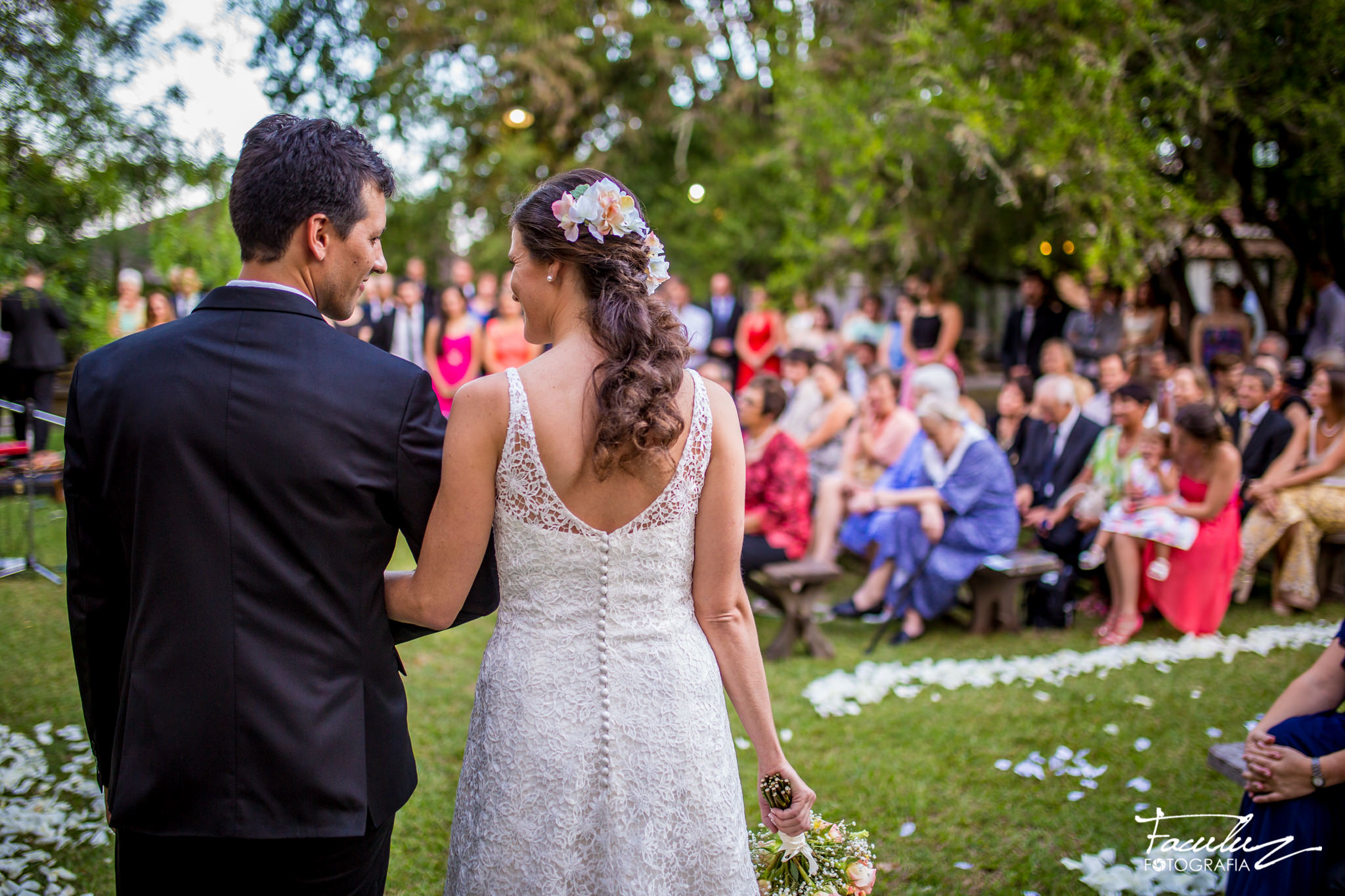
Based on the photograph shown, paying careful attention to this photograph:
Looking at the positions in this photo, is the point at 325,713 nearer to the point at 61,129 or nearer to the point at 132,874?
the point at 132,874

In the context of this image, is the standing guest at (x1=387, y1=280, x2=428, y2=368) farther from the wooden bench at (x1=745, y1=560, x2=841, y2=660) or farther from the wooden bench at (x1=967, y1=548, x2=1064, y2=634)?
the wooden bench at (x1=967, y1=548, x2=1064, y2=634)

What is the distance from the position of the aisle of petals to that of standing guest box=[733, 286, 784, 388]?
25.9 feet

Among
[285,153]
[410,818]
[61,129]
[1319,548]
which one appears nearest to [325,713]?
[285,153]

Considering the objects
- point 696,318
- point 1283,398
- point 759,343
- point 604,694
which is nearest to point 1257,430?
point 1283,398

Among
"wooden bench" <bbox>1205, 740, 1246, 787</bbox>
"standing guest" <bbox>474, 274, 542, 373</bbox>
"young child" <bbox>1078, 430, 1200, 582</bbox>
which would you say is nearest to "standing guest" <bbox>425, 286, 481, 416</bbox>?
"standing guest" <bbox>474, 274, 542, 373</bbox>

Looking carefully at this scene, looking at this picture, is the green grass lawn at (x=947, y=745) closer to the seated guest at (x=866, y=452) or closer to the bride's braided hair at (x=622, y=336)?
the seated guest at (x=866, y=452)

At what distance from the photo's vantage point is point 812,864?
7.06 ft

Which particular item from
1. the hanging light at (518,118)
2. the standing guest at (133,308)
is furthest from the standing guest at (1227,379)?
the hanging light at (518,118)

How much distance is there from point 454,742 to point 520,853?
8.74 ft

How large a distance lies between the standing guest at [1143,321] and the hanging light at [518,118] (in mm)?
8830

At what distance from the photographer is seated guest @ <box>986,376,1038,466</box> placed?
7738 mm

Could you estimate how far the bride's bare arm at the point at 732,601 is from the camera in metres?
1.90

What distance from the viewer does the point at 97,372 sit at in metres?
1.60

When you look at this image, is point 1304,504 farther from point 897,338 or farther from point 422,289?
point 422,289
